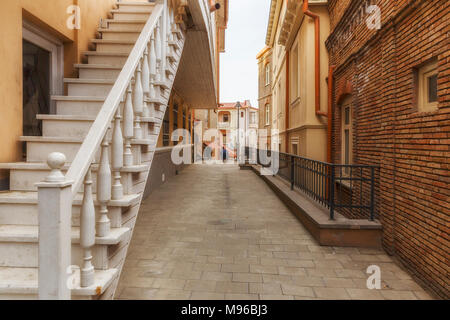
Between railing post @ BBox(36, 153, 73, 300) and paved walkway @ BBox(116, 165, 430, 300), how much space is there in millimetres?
1327

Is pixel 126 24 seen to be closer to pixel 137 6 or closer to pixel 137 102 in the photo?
pixel 137 6

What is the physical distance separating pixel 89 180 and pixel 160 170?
8108 mm

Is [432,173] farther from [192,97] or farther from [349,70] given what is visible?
[192,97]

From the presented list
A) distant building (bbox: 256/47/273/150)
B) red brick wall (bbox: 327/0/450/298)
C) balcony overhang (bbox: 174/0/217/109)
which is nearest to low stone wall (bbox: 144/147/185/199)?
balcony overhang (bbox: 174/0/217/109)

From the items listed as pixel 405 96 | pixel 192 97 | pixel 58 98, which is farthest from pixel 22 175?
pixel 192 97

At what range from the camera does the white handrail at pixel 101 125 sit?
192 centimetres

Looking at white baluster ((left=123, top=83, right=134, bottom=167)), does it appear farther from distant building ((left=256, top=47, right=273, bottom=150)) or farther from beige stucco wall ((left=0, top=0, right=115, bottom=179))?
distant building ((left=256, top=47, right=273, bottom=150))

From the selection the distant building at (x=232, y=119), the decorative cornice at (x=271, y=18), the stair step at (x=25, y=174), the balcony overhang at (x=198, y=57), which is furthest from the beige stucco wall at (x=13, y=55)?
the distant building at (x=232, y=119)

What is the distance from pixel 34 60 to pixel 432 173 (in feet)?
17.8

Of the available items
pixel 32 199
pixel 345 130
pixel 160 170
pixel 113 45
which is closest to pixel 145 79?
pixel 32 199

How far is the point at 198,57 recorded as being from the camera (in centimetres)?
812

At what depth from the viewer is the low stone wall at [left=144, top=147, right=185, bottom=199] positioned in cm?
875

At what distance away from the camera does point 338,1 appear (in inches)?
289

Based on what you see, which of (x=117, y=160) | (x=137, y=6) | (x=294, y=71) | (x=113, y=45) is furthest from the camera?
(x=294, y=71)
